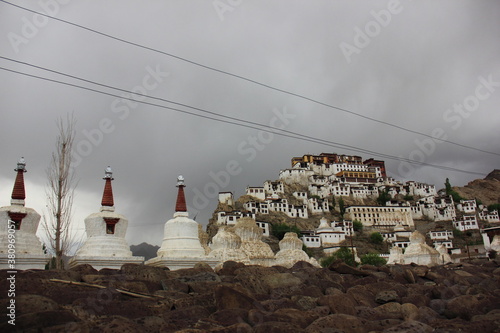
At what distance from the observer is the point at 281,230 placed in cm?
10275

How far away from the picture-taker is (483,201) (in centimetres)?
14875

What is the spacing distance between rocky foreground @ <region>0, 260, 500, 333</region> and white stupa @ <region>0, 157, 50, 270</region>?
24.3 feet

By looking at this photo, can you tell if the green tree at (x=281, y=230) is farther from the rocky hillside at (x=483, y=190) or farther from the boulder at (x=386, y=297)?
the boulder at (x=386, y=297)

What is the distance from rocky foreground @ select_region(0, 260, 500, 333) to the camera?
892cm

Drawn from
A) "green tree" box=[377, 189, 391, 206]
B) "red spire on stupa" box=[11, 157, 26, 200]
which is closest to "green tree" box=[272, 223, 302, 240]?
"green tree" box=[377, 189, 391, 206]

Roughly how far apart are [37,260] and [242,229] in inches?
694

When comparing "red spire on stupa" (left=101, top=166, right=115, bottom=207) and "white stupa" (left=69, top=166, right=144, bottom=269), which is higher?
"red spire on stupa" (left=101, top=166, right=115, bottom=207)

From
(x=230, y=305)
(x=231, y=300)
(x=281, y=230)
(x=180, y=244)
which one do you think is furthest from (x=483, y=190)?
(x=230, y=305)

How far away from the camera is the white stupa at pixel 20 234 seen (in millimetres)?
20953

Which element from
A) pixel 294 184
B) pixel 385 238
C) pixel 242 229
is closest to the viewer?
pixel 242 229

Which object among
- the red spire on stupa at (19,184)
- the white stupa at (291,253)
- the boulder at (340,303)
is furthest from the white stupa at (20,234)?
the white stupa at (291,253)

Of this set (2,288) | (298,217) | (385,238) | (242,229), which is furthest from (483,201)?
(2,288)

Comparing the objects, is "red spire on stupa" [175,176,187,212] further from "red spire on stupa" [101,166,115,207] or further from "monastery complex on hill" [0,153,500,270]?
"red spire on stupa" [101,166,115,207]

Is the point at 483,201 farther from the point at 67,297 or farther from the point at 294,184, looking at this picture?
the point at 67,297
